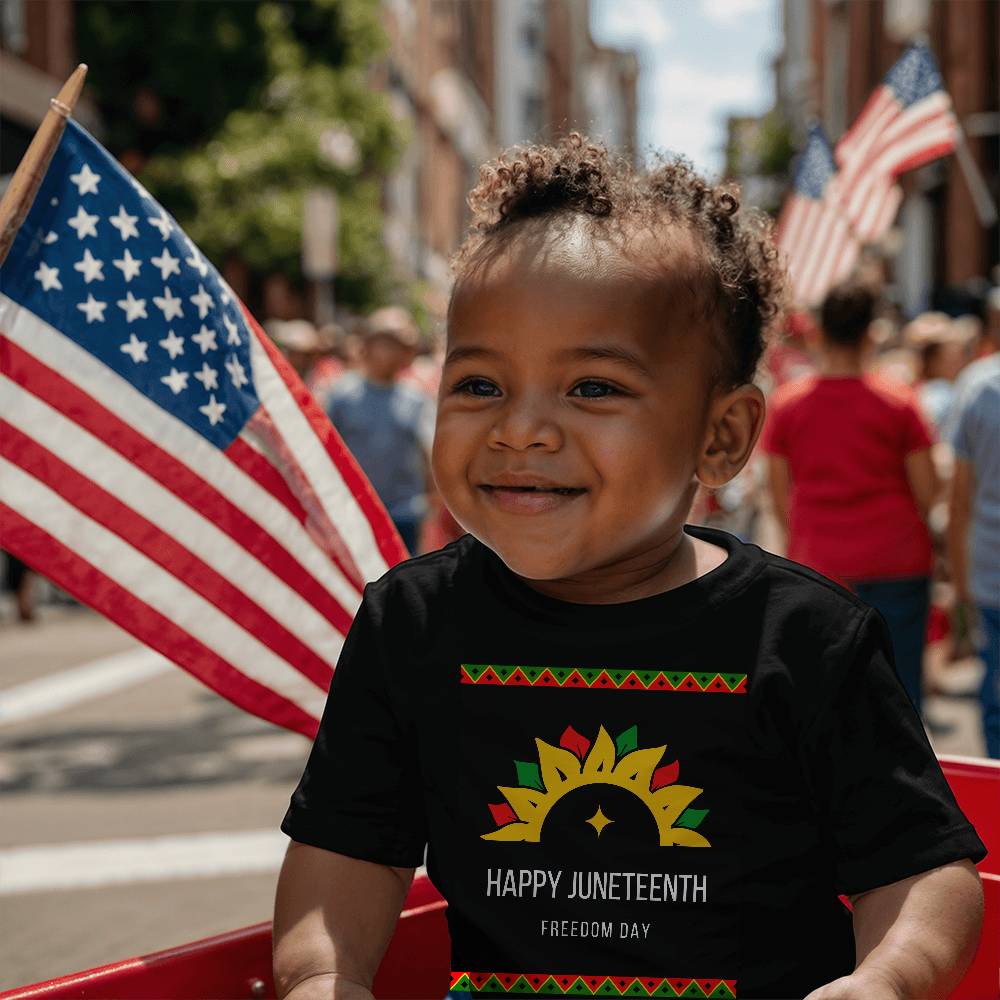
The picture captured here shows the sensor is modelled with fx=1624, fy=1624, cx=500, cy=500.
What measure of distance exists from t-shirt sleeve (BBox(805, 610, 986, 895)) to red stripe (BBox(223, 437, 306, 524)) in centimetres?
124

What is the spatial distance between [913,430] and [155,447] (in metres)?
3.85

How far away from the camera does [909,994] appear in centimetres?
174

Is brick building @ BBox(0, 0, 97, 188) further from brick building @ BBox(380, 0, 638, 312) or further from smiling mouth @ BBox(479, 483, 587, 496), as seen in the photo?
smiling mouth @ BBox(479, 483, 587, 496)

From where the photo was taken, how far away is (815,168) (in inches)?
418

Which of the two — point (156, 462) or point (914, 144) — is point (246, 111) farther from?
point (156, 462)

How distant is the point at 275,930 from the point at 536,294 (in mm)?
817

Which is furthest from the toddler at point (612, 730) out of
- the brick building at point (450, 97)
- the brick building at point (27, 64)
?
the brick building at point (27, 64)

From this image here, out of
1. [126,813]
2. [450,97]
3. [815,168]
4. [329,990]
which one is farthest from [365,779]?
[450,97]

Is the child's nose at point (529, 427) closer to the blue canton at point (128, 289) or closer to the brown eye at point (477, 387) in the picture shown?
the brown eye at point (477, 387)

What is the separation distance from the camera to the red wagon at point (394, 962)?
192 centimetres

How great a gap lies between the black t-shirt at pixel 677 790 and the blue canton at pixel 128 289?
1000 mm

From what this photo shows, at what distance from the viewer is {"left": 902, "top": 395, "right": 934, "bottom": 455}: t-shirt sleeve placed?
594 cm

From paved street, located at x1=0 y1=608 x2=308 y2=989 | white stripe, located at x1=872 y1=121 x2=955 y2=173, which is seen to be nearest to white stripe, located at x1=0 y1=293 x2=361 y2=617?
paved street, located at x1=0 y1=608 x2=308 y2=989

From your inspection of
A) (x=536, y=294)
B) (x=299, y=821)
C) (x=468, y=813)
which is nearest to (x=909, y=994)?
(x=468, y=813)
